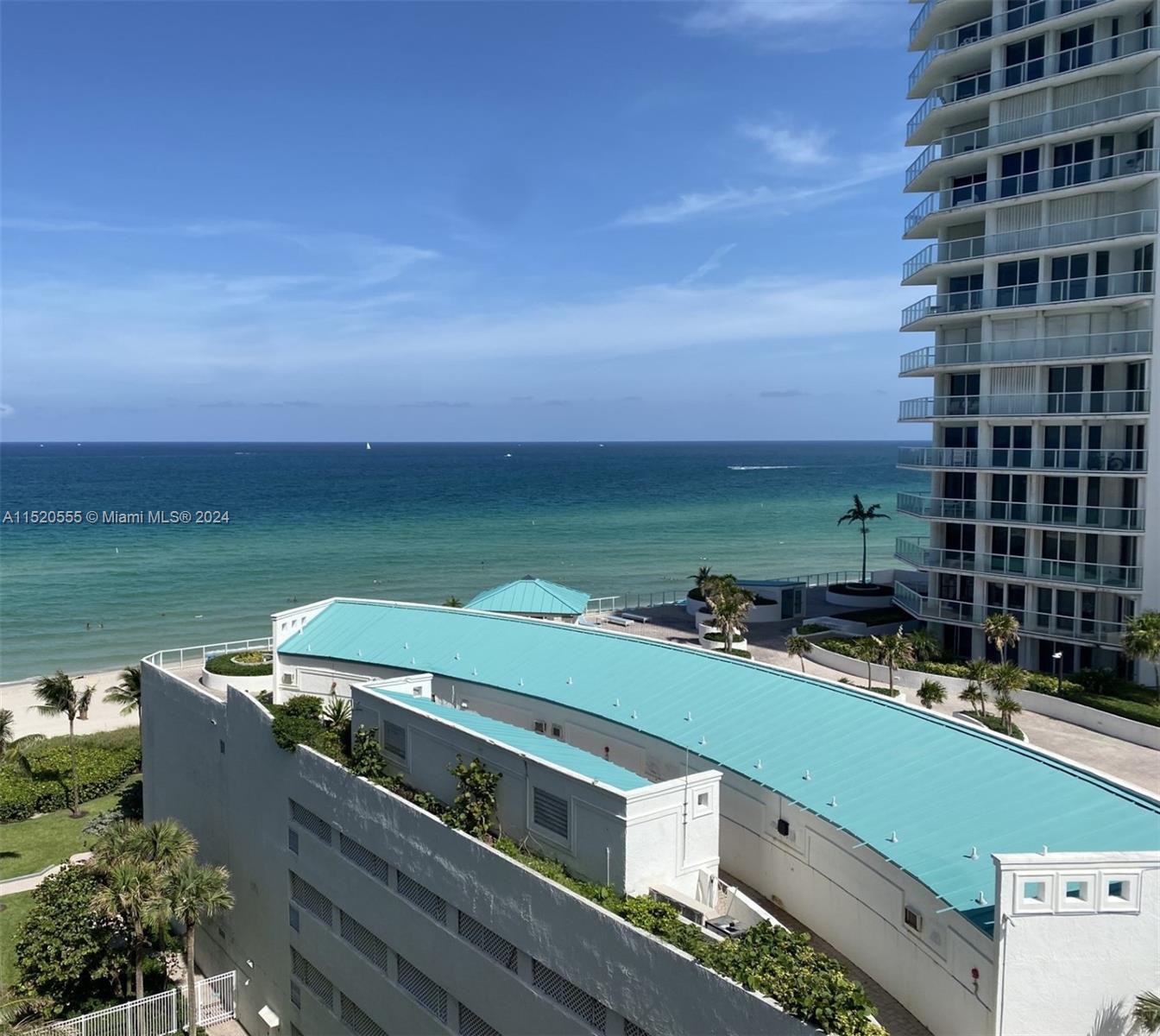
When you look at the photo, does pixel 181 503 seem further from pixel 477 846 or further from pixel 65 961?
pixel 477 846

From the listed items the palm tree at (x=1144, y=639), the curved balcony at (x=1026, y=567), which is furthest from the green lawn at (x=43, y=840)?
the palm tree at (x=1144, y=639)

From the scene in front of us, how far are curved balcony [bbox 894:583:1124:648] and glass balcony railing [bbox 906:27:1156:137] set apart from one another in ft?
74.8

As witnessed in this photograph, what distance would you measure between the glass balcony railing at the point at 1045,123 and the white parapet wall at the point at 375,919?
37.8 meters

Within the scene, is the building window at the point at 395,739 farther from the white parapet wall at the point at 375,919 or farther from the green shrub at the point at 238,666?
the green shrub at the point at 238,666

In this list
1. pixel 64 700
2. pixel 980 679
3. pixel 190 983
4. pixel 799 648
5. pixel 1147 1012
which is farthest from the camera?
pixel 64 700

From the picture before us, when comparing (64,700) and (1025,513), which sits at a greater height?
(1025,513)

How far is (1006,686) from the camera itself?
3297 cm

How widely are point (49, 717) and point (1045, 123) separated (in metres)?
57.5

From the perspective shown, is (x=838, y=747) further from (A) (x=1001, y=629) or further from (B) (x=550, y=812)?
(A) (x=1001, y=629)

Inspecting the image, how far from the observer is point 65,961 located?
88.7ft

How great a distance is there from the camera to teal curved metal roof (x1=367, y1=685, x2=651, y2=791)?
20141 millimetres

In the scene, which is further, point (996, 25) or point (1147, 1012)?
point (996, 25)

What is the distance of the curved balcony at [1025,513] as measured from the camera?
126 feet

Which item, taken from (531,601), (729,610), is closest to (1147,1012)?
(729,610)
